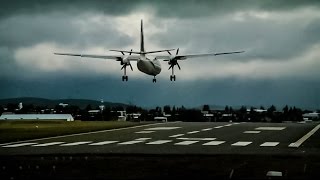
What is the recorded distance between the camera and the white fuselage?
83625 mm

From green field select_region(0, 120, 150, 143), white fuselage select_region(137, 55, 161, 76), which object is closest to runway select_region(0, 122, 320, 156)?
green field select_region(0, 120, 150, 143)

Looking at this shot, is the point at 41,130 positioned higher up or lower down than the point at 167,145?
higher up

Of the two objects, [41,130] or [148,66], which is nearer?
[41,130]

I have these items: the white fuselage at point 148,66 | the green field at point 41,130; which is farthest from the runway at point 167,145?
the white fuselage at point 148,66

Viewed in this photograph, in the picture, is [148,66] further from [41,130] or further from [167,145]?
[167,145]

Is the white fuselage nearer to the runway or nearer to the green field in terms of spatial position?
the green field

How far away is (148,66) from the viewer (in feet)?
278

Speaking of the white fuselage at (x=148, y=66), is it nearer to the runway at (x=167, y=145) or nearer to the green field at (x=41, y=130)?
the green field at (x=41, y=130)

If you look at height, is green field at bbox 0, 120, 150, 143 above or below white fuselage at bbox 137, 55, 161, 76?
below

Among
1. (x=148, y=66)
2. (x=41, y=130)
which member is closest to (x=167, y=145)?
(x=41, y=130)
